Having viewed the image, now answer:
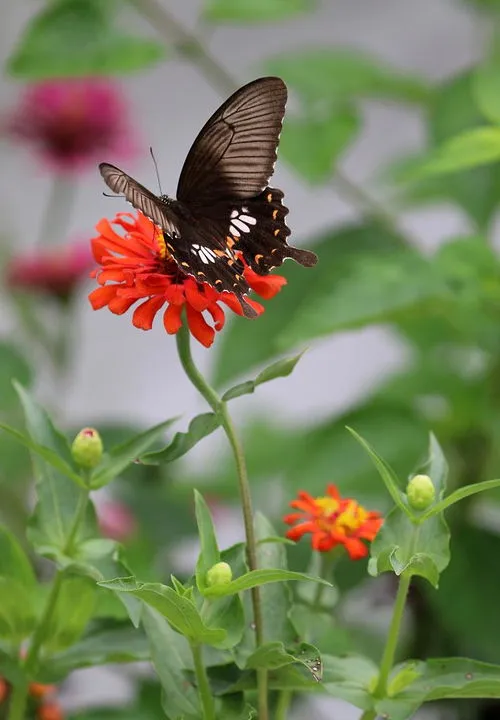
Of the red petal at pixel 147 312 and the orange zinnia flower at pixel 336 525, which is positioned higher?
the red petal at pixel 147 312

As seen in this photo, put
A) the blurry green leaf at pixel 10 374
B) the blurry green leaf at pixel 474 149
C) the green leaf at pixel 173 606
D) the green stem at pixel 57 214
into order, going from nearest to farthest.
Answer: the green leaf at pixel 173 606 → the blurry green leaf at pixel 474 149 → the blurry green leaf at pixel 10 374 → the green stem at pixel 57 214

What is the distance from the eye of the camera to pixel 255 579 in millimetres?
330

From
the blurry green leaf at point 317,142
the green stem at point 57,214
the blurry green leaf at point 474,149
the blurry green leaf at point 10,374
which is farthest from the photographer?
the green stem at point 57,214

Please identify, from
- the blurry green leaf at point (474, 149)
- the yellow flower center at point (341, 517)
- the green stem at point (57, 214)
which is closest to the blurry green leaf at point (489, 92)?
the blurry green leaf at point (474, 149)

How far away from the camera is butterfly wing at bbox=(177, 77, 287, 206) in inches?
14.4

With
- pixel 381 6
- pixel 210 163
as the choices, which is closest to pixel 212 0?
pixel 210 163

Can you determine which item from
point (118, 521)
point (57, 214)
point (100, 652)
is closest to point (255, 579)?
point (100, 652)

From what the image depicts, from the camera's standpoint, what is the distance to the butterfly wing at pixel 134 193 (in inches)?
13.3

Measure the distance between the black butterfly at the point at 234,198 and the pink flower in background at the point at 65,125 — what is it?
Result: 0.65m

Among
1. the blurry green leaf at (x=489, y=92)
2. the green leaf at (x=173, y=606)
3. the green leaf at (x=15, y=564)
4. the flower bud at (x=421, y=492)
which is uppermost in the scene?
the blurry green leaf at (x=489, y=92)

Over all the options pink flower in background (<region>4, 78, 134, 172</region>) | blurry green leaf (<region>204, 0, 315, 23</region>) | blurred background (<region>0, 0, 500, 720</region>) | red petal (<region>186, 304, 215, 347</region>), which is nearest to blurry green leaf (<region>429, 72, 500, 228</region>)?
blurred background (<region>0, 0, 500, 720</region>)

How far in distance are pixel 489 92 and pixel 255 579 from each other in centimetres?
38

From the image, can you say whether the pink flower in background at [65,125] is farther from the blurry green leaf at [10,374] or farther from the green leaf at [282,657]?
the green leaf at [282,657]

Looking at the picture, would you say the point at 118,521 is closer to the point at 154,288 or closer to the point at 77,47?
the point at 77,47
